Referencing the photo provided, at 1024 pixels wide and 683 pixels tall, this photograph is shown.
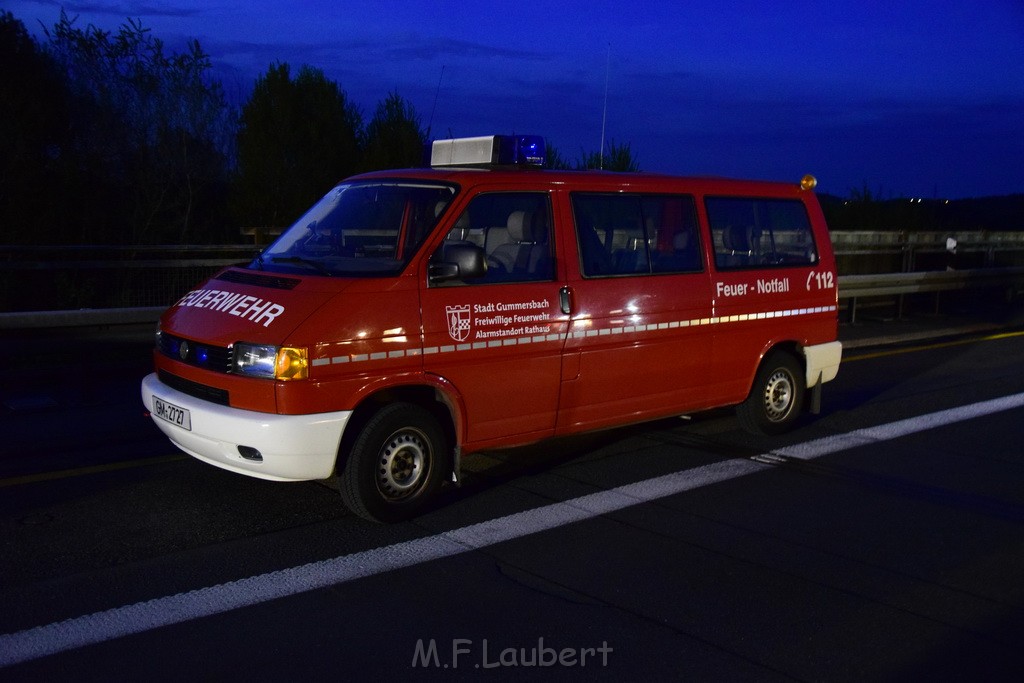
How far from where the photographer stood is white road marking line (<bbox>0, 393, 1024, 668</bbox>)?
4.12m

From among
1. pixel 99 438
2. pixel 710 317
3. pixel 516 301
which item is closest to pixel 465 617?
pixel 516 301

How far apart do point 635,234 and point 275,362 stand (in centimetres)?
272

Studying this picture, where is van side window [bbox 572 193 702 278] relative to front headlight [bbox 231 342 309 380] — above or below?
above

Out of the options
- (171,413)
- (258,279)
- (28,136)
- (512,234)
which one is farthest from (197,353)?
(28,136)

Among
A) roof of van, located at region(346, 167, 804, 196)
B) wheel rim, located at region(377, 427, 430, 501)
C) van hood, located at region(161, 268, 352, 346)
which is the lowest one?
wheel rim, located at region(377, 427, 430, 501)

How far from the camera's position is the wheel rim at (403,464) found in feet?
18.4

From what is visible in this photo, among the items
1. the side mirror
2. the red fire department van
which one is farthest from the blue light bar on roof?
the side mirror

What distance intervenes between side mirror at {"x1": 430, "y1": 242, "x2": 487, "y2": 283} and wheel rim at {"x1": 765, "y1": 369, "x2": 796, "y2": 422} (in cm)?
321

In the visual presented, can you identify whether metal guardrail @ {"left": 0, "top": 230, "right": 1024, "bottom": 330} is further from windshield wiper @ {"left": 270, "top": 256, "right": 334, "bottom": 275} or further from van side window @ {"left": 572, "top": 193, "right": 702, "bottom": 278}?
van side window @ {"left": 572, "top": 193, "right": 702, "bottom": 278}

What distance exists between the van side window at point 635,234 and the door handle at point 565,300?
0.73ft

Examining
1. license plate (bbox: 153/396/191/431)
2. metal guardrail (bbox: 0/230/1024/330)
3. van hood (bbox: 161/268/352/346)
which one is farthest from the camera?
metal guardrail (bbox: 0/230/1024/330)

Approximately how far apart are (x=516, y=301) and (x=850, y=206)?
20582 millimetres

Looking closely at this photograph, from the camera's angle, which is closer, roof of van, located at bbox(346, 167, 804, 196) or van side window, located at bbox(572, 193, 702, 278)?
roof of van, located at bbox(346, 167, 804, 196)

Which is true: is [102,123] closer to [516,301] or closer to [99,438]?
[99,438]
